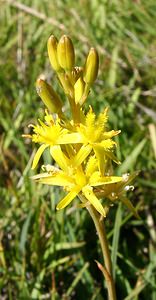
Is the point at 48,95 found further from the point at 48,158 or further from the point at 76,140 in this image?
the point at 48,158

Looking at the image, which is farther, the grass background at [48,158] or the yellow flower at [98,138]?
the grass background at [48,158]

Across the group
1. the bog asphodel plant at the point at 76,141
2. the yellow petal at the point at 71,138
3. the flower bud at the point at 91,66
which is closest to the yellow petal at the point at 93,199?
the bog asphodel plant at the point at 76,141

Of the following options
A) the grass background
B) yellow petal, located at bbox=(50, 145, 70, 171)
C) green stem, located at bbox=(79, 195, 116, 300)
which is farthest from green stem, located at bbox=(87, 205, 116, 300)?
the grass background

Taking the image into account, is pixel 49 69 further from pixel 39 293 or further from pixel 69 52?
pixel 69 52

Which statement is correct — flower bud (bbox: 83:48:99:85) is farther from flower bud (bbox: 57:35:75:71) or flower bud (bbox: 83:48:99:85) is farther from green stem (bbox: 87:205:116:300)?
green stem (bbox: 87:205:116:300)

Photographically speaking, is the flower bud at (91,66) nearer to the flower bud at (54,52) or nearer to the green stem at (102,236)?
the flower bud at (54,52)

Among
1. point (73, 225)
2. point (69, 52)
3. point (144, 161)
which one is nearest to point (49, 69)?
point (144, 161)
